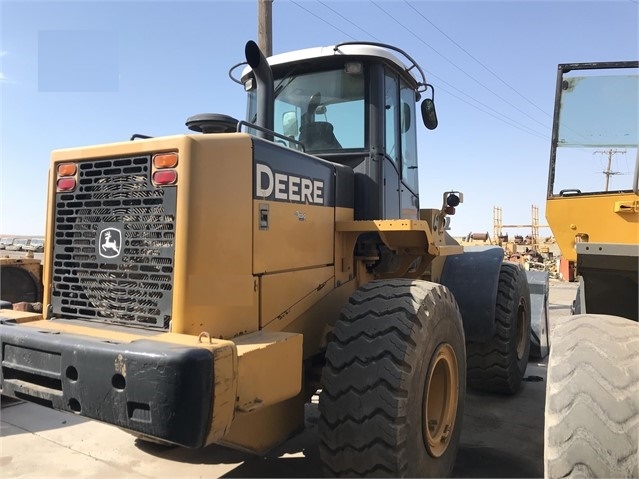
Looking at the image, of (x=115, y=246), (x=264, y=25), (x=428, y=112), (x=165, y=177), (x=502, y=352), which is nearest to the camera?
(x=165, y=177)

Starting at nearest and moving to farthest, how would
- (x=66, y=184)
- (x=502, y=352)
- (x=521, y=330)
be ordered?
(x=66, y=184) < (x=502, y=352) < (x=521, y=330)

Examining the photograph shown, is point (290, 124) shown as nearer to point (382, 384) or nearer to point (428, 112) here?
point (428, 112)

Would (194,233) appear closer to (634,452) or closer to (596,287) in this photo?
(634,452)

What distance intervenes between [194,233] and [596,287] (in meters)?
2.36

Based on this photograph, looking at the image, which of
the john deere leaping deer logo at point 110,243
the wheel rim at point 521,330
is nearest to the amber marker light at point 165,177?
the john deere leaping deer logo at point 110,243

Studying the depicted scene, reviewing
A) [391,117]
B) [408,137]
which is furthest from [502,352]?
[391,117]

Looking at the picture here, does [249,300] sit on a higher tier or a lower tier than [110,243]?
lower

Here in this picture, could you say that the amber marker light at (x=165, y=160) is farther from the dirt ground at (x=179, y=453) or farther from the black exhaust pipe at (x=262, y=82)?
the dirt ground at (x=179, y=453)

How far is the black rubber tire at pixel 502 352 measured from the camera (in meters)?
5.22

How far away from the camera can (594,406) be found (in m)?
2.04

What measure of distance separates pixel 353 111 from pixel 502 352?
2.97 metres

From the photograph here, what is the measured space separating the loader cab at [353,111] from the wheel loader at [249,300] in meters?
0.02

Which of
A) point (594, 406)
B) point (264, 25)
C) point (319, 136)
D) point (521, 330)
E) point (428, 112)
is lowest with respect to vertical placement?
point (521, 330)

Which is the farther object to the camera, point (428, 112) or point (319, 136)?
point (428, 112)
